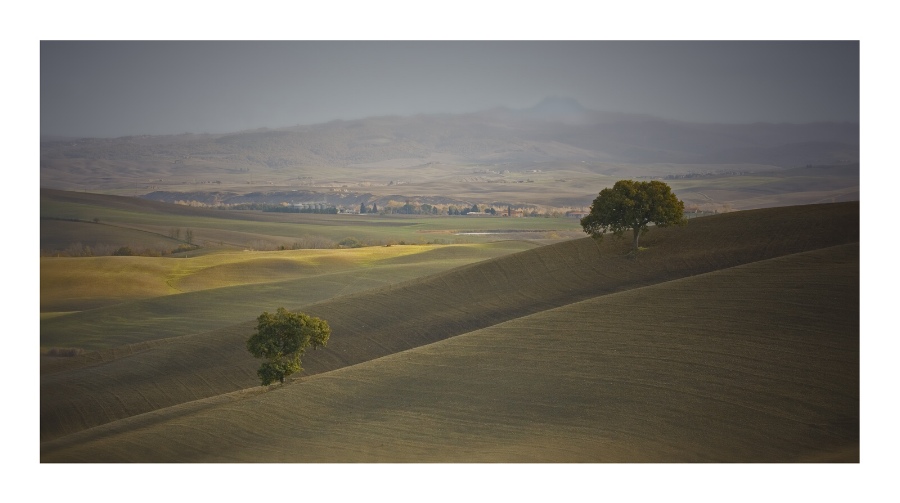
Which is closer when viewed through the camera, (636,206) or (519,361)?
(519,361)

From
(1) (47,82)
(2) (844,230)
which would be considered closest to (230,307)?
(1) (47,82)

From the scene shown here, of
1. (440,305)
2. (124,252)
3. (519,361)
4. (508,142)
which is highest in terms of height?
(508,142)

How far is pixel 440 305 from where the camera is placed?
90.7 ft

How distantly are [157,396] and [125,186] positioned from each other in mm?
9752

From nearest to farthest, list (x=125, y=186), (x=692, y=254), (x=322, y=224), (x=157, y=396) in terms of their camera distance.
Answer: (x=157, y=396) < (x=692, y=254) < (x=125, y=186) < (x=322, y=224)

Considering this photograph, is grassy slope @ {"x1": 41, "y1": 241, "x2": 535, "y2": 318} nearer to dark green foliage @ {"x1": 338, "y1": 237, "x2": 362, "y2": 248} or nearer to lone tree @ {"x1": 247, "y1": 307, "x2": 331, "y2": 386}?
dark green foliage @ {"x1": 338, "y1": 237, "x2": 362, "y2": 248}

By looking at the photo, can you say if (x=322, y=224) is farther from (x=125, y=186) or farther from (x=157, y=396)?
(x=157, y=396)

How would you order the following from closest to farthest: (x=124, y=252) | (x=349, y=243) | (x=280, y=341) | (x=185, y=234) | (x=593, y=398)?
(x=593, y=398)
(x=280, y=341)
(x=124, y=252)
(x=185, y=234)
(x=349, y=243)

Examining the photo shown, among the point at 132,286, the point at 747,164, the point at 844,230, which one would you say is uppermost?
the point at 747,164

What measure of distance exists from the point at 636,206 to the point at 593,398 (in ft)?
37.3

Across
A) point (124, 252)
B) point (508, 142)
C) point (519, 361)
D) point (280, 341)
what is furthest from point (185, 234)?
point (519, 361)

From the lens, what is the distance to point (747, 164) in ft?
89.0

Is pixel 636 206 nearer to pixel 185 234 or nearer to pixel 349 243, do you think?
pixel 349 243

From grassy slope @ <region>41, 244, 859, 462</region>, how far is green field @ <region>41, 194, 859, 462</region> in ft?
0.16
